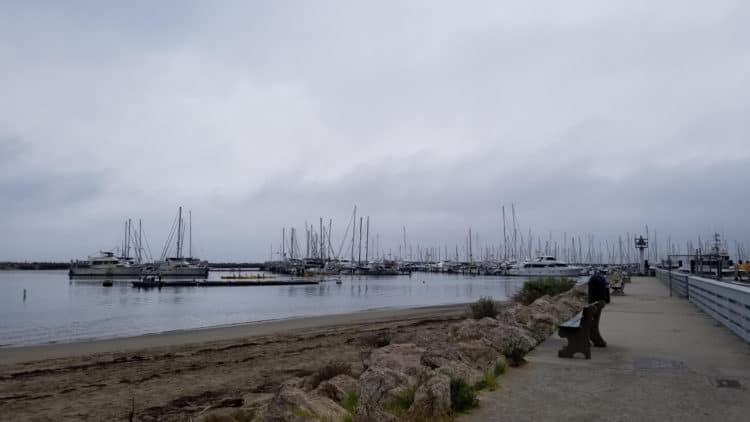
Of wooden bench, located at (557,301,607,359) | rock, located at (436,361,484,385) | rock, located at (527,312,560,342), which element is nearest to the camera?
rock, located at (436,361,484,385)

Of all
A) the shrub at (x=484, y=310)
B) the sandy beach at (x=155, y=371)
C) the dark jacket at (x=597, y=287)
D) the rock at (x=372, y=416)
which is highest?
the dark jacket at (x=597, y=287)

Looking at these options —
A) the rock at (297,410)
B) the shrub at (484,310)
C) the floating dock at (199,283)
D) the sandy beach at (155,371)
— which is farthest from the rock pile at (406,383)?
the floating dock at (199,283)

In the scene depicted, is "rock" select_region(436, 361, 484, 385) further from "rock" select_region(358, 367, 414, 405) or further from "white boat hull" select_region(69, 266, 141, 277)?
"white boat hull" select_region(69, 266, 141, 277)

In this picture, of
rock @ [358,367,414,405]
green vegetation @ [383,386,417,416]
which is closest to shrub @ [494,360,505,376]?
rock @ [358,367,414,405]

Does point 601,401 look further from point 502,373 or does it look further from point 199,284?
point 199,284

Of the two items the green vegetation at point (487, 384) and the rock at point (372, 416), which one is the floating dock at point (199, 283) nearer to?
the green vegetation at point (487, 384)

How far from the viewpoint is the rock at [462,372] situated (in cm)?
756

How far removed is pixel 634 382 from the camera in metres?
8.02

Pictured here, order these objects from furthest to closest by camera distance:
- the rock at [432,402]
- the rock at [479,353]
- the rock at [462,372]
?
the rock at [479,353], the rock at [462,372], the rock at [432,402]

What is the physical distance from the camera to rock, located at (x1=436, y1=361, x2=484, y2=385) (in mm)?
7562

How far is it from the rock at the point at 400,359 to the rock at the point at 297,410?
6.99 ft

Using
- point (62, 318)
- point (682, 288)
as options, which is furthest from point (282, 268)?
point (682, 288)

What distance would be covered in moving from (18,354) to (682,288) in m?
26.8

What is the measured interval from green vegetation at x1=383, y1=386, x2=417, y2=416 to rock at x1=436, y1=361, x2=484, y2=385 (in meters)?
0.71
